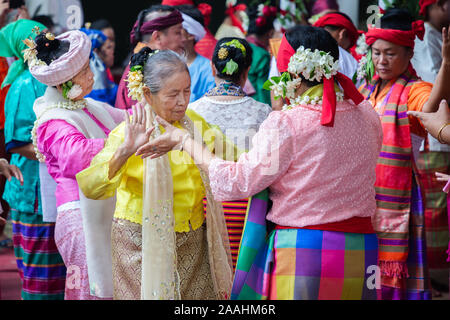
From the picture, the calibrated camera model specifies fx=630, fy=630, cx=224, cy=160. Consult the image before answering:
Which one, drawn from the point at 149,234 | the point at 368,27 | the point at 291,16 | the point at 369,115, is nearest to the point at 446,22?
the point at 368,27

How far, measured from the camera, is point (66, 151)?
329 cm

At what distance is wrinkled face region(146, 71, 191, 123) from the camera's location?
9.41 feet

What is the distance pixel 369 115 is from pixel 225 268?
0.98 metres

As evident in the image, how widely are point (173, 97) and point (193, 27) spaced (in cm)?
275

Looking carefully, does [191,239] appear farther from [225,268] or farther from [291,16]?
[291,16]

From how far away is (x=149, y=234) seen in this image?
2820 millimetres

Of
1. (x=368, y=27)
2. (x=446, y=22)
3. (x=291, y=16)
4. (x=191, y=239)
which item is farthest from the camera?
(x=291, y=16)

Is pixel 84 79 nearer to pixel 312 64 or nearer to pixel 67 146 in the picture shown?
pixel 67 146

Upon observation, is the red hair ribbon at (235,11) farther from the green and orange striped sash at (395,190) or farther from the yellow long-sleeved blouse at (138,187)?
the yellow long-sleeved blouse at (138,187)

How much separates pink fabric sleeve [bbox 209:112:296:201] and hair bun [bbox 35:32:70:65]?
1.53 meters

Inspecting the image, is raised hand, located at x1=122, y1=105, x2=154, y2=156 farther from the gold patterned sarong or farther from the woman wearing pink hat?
the woman wearing pink hat

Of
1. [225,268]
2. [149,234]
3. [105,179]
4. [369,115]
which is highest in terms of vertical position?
[369,115]

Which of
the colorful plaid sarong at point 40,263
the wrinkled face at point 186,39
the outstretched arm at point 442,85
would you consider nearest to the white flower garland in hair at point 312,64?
the outstretched arm at point 442,85

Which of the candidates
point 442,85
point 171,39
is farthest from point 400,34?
point 171,39
